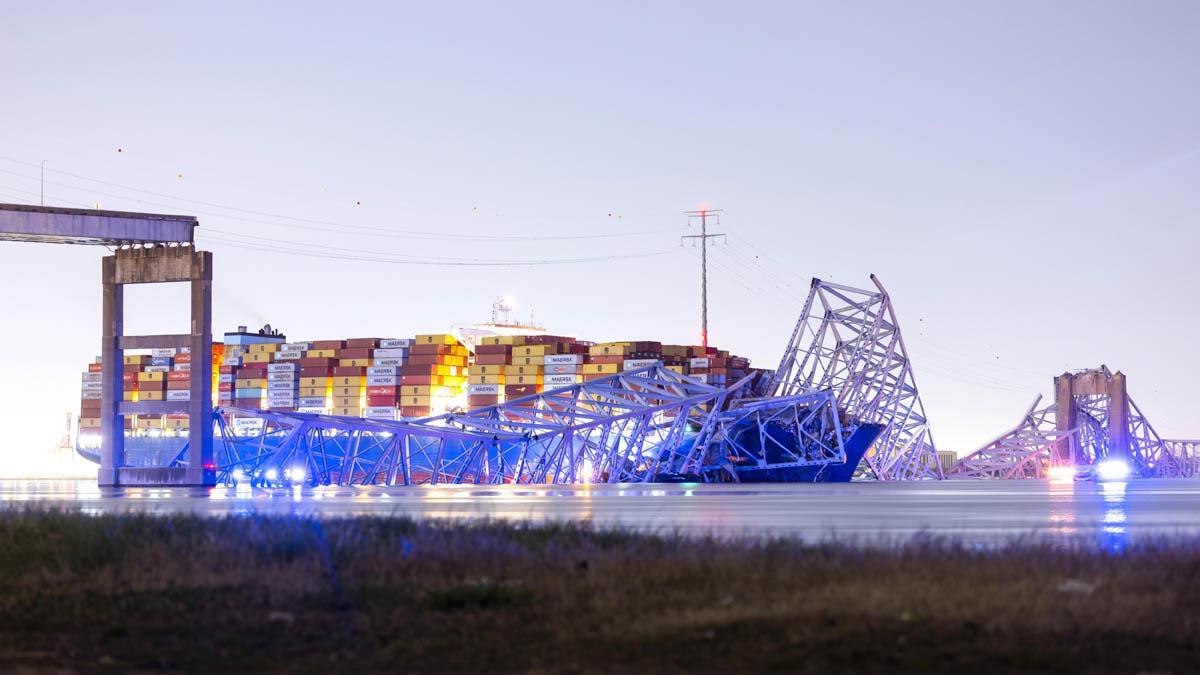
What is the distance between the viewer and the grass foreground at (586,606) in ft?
44.4

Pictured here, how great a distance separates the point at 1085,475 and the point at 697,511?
486 feet

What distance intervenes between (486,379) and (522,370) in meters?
6.32

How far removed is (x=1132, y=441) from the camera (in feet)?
653

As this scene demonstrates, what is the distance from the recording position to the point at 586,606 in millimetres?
16031

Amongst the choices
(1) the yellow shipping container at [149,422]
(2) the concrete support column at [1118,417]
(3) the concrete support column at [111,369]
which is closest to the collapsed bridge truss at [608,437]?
(3) the concrete support column at [111,369]

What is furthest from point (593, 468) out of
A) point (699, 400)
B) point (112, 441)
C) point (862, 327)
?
point (112, 441)

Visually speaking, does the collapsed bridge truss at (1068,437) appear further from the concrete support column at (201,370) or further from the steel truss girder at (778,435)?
the concrete support column at (201,370)

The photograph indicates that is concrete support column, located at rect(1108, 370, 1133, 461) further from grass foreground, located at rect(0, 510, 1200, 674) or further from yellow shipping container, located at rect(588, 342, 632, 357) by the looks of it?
grass foreground, located at rect(0, 510, 1200, 674)

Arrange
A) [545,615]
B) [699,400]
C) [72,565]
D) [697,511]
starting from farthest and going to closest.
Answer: [699,400]
[697,511]
[72,565]
[545,615]

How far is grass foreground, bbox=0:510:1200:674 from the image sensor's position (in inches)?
533

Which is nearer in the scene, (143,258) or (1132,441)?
(143,258)

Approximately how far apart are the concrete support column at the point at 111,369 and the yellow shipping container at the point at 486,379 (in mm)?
98386

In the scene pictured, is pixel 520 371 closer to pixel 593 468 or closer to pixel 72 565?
pixel 593 468

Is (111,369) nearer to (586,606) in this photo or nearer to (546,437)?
(546,437)
